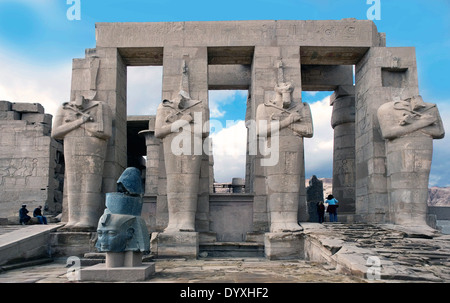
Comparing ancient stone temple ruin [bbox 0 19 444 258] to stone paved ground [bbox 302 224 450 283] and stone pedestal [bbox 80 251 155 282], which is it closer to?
stone paved ground [bbox 302 224 450 283]

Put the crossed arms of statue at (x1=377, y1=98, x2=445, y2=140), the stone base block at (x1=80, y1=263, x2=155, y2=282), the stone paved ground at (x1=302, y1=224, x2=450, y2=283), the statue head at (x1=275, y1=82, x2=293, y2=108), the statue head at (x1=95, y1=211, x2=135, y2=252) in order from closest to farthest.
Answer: the stone paved ground at (x1=302, y1=224, x2=450, y2=283) → the stone base block at (x1=80, y1=263, x2=155, y2=282) → the statue head at (x1=95, y1=211, x2=135, y2=252) → the crossed arms of statue at (x1=377, y1=98, x2=445, y2=140) → the statue head at (x1=275, y1=82, x2=293, y2=108)

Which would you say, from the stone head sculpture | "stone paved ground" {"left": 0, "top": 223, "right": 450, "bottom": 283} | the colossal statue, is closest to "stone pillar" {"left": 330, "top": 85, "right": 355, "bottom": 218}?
the colossal statue

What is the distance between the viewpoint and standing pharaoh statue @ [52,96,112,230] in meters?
11.8

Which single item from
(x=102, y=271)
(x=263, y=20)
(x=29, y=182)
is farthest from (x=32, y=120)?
(x=102, y=271)

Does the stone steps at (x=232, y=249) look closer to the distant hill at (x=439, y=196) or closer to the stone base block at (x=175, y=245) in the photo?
the stone base block at (x=175, y=245)

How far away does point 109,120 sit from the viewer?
1212 centimetres

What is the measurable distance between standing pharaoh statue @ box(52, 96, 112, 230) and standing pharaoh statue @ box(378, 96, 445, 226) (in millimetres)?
7673

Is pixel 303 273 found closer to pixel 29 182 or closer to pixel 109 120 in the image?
pixel 109 120

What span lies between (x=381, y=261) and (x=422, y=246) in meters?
2.27

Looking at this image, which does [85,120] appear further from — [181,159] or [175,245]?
[175,245]

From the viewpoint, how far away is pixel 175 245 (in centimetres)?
1096

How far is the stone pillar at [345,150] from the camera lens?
15680 mm

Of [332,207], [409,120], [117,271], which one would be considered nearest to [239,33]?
[409,120]

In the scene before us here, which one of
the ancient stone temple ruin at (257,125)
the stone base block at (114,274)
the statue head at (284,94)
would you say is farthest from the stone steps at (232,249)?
the stone base block at (114,274)
